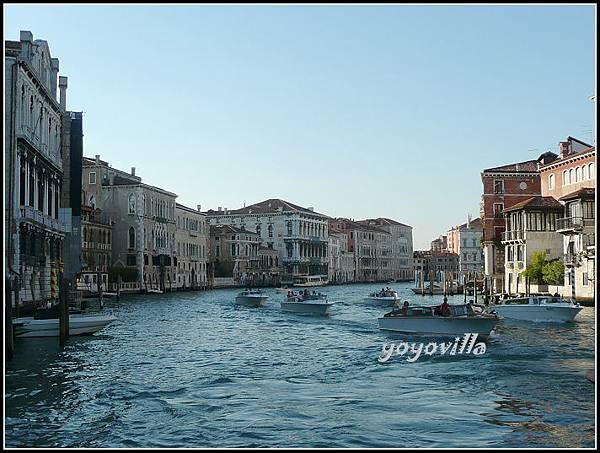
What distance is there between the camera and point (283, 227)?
84.5 meters

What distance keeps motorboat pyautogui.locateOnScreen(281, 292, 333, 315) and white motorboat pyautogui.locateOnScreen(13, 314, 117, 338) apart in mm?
10909

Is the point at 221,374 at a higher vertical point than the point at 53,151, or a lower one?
lower

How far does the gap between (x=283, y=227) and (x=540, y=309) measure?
61.6m

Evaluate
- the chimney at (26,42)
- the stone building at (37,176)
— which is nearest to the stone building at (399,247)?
the stone building at (37,176)

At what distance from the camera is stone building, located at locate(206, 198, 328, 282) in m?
84.0

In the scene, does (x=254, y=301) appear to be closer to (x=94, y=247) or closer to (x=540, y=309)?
(x=540, y=309)

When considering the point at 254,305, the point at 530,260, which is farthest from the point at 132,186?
the point at 530,260

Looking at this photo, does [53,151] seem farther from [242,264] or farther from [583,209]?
[242,264]

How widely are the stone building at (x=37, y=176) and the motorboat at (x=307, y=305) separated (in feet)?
29.3

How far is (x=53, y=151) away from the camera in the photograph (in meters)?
29.2

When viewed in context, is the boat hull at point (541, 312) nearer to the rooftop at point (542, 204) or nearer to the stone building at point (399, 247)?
the rooftop at point (542, 204)

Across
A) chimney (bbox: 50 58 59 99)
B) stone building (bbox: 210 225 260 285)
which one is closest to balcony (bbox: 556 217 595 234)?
chimney (bbox: 50 58 59 99)

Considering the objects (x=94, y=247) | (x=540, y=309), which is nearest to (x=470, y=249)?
(x=94, y=247)

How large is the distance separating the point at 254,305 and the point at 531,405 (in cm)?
2671
